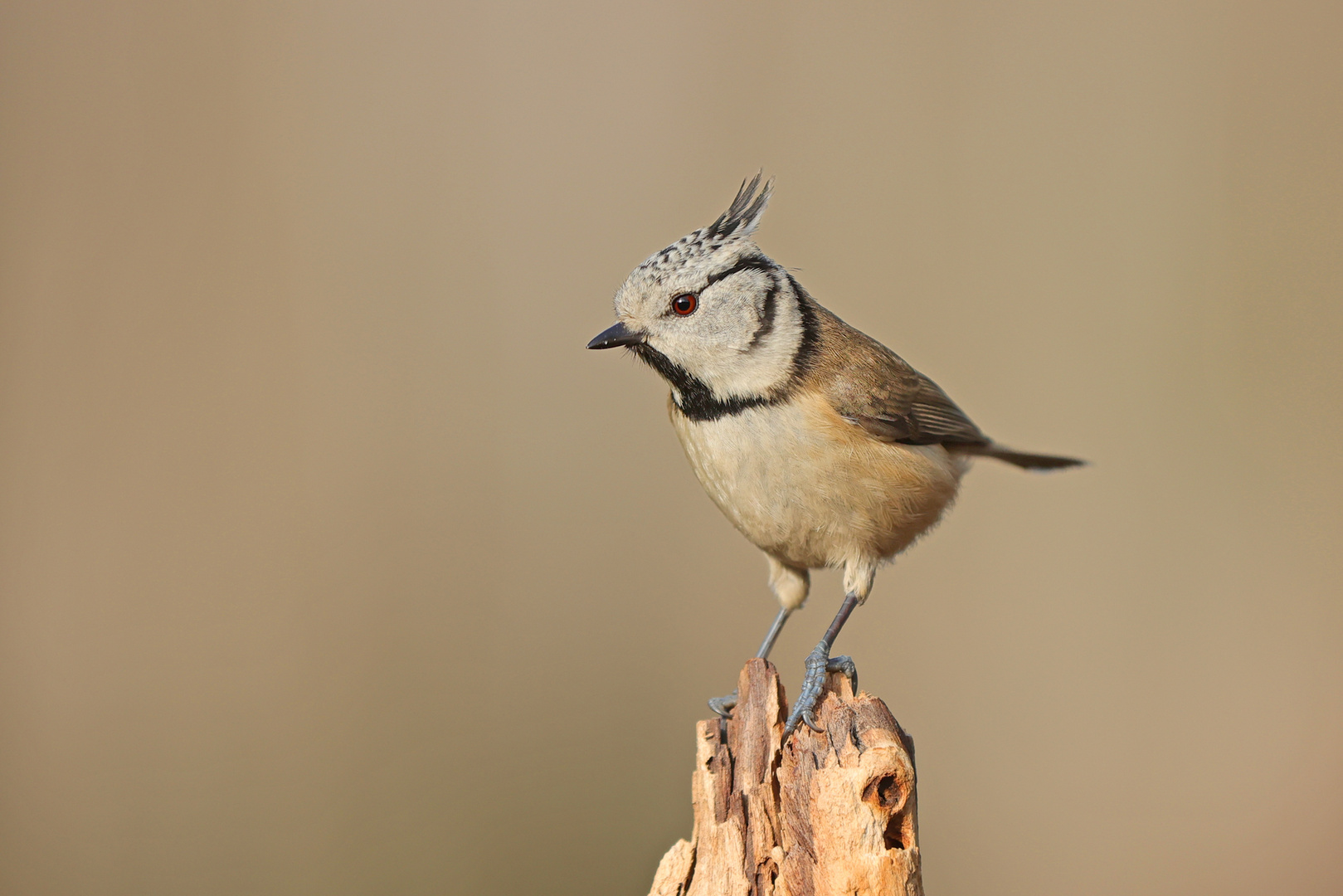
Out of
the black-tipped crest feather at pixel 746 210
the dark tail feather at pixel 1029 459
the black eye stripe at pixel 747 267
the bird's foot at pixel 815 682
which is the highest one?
the black-tipped crest feather at pixel 746 210

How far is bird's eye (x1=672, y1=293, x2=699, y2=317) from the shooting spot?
2.80m

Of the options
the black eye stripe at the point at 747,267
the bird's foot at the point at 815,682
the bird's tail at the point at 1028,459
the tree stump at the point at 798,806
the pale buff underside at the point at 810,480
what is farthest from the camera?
the bird's tail at the point at 1028,459

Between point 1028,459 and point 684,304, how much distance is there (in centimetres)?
151

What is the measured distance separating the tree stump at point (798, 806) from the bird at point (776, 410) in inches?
7.5

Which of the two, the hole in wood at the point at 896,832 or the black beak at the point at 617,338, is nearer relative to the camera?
the hole in wood at the point at 896,832

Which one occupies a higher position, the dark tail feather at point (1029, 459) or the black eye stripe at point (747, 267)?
the black eye stripe at point (747, 267)

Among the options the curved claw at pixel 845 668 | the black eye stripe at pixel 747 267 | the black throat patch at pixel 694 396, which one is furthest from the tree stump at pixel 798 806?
the black eye stripe at pixel 747 267

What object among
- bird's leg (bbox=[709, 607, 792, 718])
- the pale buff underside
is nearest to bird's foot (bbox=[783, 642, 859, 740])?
bird's leg (bbox=[709, 607, 792, 718])

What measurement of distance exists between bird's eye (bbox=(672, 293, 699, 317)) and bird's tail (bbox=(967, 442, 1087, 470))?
3.86 ft

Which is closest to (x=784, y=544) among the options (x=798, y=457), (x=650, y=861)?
(x=798, y=457)

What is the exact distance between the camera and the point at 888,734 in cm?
225

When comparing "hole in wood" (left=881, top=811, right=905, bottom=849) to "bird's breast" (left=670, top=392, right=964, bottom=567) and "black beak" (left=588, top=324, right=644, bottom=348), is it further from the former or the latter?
"black beak" (left=588, top=324, right=644, bottom=348)

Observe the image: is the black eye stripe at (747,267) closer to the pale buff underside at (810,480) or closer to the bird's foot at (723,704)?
the pale buff underside at (810,480)

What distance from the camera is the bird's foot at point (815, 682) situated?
8.34ft
